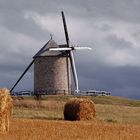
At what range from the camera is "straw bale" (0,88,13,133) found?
21.6 meters

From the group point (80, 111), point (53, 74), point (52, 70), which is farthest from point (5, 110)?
point (53, 74)

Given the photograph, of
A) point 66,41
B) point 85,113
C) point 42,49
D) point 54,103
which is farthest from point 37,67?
point 85,113

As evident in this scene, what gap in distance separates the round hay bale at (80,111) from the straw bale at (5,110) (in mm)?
11484

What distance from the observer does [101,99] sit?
6084 centimetres

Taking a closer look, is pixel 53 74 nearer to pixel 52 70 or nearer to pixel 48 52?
pixel 52 70

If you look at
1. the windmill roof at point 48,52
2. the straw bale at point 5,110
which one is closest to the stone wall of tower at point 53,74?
the windmill roof at point 48,52

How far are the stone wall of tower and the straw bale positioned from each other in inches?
1758

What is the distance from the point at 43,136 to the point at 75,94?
4766 cm

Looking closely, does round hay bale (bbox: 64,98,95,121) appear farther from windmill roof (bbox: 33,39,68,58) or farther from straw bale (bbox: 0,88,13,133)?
windmill roof (bbox: 33,39,68,58)

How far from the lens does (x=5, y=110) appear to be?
74.3 ft

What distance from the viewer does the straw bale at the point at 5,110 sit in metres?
21.6

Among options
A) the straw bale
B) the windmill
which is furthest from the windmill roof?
the straw bale

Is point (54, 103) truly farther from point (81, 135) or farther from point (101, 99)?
point (81, 135)

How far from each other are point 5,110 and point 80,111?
12.4 metres
